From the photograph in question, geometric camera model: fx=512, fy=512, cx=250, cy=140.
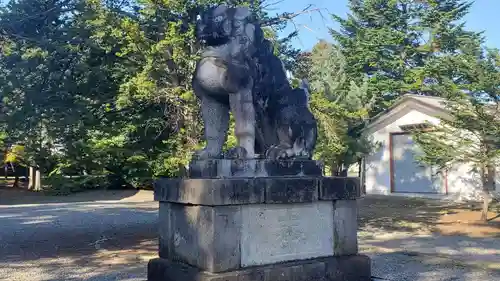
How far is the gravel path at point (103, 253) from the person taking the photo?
7367 mm

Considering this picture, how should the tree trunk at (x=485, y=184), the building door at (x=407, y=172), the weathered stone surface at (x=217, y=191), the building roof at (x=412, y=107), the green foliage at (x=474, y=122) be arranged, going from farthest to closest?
the building door at (x=407, y=172) → the building roof at (x=412, y=107) → the tree trunk at (x=485, y=184) → the green foliage at (x=474, y=122) → the weathered stone surface at (x=217, y=191)

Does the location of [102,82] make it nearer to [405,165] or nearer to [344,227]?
[344,227]

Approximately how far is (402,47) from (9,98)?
25.0m

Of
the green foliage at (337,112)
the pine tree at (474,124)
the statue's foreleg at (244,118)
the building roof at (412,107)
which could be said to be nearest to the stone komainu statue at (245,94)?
the statue's foreleg at (244,118)

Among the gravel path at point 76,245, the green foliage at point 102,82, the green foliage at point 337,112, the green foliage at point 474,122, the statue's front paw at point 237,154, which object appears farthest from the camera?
the green foliage at point 474,122

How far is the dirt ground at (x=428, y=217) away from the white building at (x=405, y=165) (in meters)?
0.92

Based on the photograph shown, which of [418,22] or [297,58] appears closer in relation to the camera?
[297,58]

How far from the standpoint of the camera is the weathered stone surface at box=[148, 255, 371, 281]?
4.33 meters

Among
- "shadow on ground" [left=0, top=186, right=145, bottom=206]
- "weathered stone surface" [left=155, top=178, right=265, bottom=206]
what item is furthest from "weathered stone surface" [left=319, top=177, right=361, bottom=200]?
"shadow on ground" [left=0, top=186, right=145, bottom=206]

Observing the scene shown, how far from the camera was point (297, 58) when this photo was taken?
11578 mm

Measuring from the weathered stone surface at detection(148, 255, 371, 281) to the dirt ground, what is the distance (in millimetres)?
7907

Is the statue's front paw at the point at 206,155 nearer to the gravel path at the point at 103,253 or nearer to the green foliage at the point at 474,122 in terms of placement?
the gravel path at the point at 103,253

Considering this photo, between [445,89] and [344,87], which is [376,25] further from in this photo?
[445,89]

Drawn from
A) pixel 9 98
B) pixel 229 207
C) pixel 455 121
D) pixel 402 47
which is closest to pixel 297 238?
pixel 229 207
